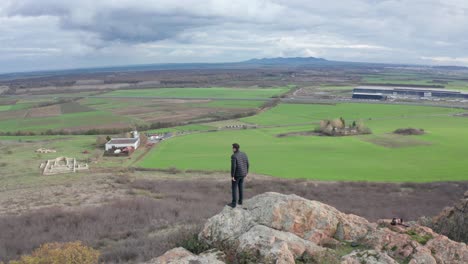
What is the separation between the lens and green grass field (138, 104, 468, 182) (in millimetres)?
44125

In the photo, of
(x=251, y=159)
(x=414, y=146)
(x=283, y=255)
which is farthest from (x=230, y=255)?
(x=414, y=146)

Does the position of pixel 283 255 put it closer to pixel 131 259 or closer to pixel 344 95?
pixel 131 259

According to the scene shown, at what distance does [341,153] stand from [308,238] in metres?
45.3

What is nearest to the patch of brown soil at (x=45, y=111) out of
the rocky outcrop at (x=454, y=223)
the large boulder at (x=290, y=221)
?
the large boulder at (x=290, y=221)

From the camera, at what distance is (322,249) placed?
1061cm

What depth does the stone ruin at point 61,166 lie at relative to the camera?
150 ft

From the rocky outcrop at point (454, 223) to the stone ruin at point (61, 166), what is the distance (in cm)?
4078

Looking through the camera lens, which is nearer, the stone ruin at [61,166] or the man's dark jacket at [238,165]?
the man's dark jacket at [238,165]

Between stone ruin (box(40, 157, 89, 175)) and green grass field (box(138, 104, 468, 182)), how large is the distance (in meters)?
7.41

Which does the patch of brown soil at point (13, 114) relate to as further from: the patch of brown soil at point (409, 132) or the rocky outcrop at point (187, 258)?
the rocky outcrop at point (187, 258)

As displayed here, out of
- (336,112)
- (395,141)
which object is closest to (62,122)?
(336,112)

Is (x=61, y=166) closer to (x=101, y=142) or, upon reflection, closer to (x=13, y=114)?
(x=101, y=142)

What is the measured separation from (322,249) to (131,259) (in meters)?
7.89

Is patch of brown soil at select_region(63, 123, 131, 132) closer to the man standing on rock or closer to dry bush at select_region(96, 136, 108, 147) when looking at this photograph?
A: dry bush at select_region(96, 136, 108, 147)
